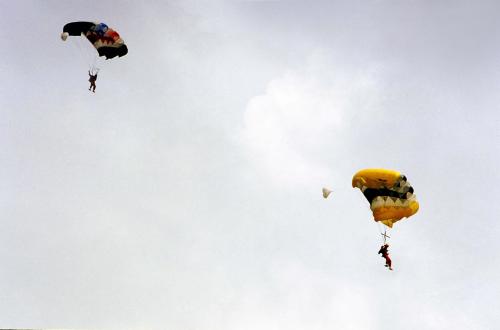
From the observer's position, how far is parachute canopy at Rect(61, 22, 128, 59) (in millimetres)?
39781

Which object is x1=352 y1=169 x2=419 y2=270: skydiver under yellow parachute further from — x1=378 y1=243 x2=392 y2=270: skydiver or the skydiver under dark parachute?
the skydiver under dark parachute

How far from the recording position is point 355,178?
125 feet

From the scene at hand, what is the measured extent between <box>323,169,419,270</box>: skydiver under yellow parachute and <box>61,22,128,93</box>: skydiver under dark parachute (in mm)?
17510

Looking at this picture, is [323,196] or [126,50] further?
[126,50]

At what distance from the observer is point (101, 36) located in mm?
39906

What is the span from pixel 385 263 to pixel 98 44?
81.0ft

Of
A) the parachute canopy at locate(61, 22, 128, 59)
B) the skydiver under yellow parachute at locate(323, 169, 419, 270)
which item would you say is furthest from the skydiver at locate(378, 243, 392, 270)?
the parachute canopy at locate(61, 22, 128, 59)

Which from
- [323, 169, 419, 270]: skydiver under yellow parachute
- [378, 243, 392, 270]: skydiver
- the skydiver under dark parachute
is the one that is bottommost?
[378, 243, 392, 270]: skydiver

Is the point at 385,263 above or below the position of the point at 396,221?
below

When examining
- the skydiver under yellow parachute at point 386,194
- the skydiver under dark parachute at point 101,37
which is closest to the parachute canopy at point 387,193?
the skydiver under yellow parachute at point 386,194

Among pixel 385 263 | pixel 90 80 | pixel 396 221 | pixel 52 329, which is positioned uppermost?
pixel 90 80

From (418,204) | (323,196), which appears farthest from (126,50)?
(418,204)

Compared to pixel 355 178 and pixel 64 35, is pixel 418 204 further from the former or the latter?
pixel 64 35

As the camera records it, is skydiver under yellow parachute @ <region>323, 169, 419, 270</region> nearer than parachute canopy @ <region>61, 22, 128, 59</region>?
Yes
